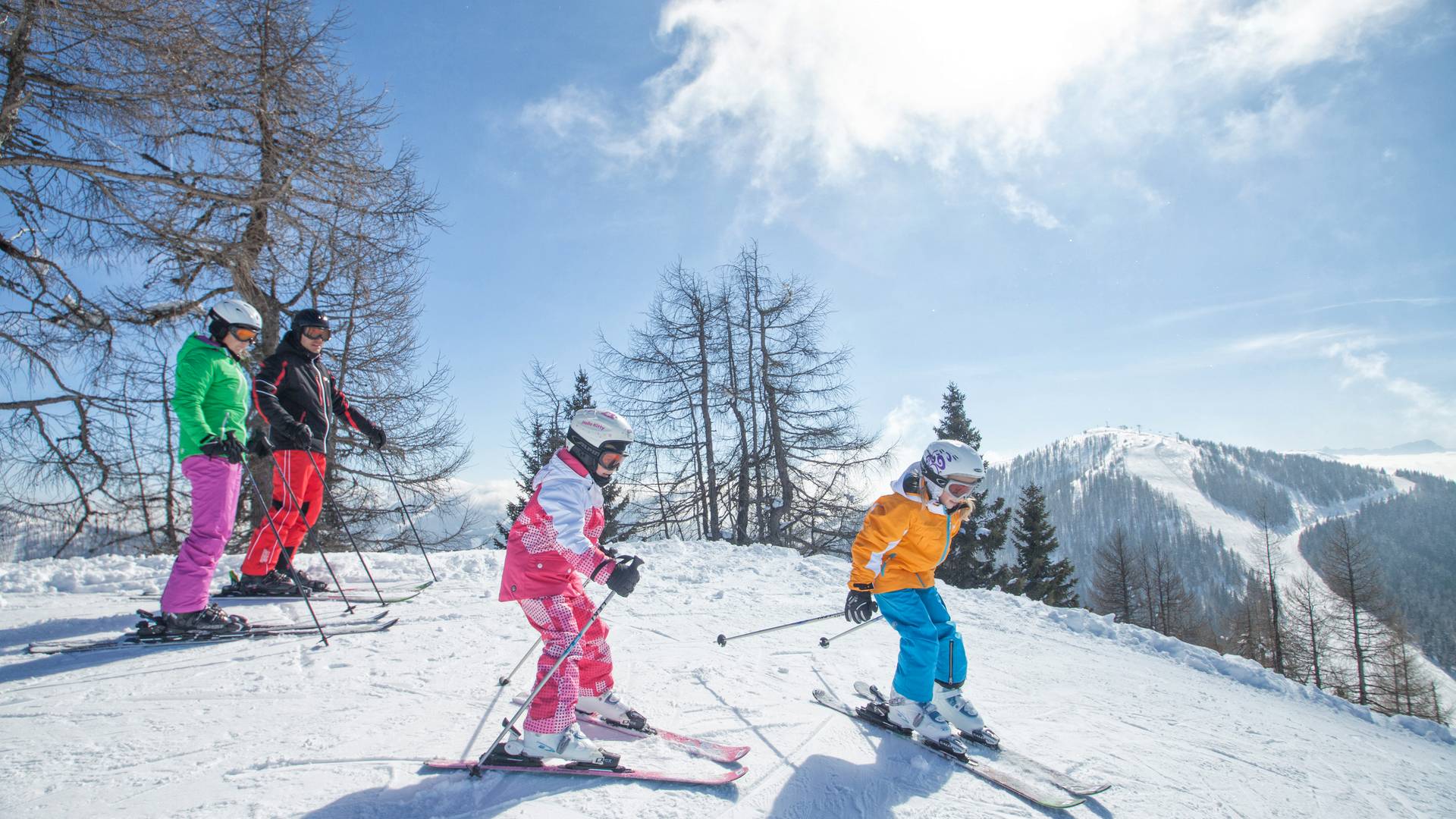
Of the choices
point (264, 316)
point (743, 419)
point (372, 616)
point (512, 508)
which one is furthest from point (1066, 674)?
point (512, 508)

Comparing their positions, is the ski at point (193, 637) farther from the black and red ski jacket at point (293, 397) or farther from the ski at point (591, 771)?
the ski at point (591, 771)

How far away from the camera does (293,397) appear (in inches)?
212

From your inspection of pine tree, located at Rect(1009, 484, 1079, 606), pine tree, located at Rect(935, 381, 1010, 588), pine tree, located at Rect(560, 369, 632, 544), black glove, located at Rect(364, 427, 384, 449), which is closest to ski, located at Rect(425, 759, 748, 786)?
black glove, located at Rect(364, 427, 384, 449)

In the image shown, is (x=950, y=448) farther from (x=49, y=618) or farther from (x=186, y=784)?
(x=49, y=618)

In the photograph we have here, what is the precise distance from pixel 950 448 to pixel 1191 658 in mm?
5308

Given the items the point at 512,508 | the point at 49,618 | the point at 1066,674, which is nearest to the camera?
the point at 49,618

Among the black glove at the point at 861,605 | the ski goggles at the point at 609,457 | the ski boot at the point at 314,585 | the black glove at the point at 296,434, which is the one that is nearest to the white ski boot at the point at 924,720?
the black glove at the point at 861,605

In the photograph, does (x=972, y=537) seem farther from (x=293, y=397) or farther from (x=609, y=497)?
(x=293, y=397)

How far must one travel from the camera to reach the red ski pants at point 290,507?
212 inches

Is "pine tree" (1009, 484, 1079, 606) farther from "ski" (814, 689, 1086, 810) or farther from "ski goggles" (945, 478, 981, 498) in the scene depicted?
"ski goggles" (945, 478, 981, 498)

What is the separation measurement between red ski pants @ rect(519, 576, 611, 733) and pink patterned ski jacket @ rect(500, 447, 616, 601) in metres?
0.09

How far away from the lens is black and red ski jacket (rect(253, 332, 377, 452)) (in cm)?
514

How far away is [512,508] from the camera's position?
65.6ft

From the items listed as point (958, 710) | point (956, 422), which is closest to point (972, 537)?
point (956, 422)
